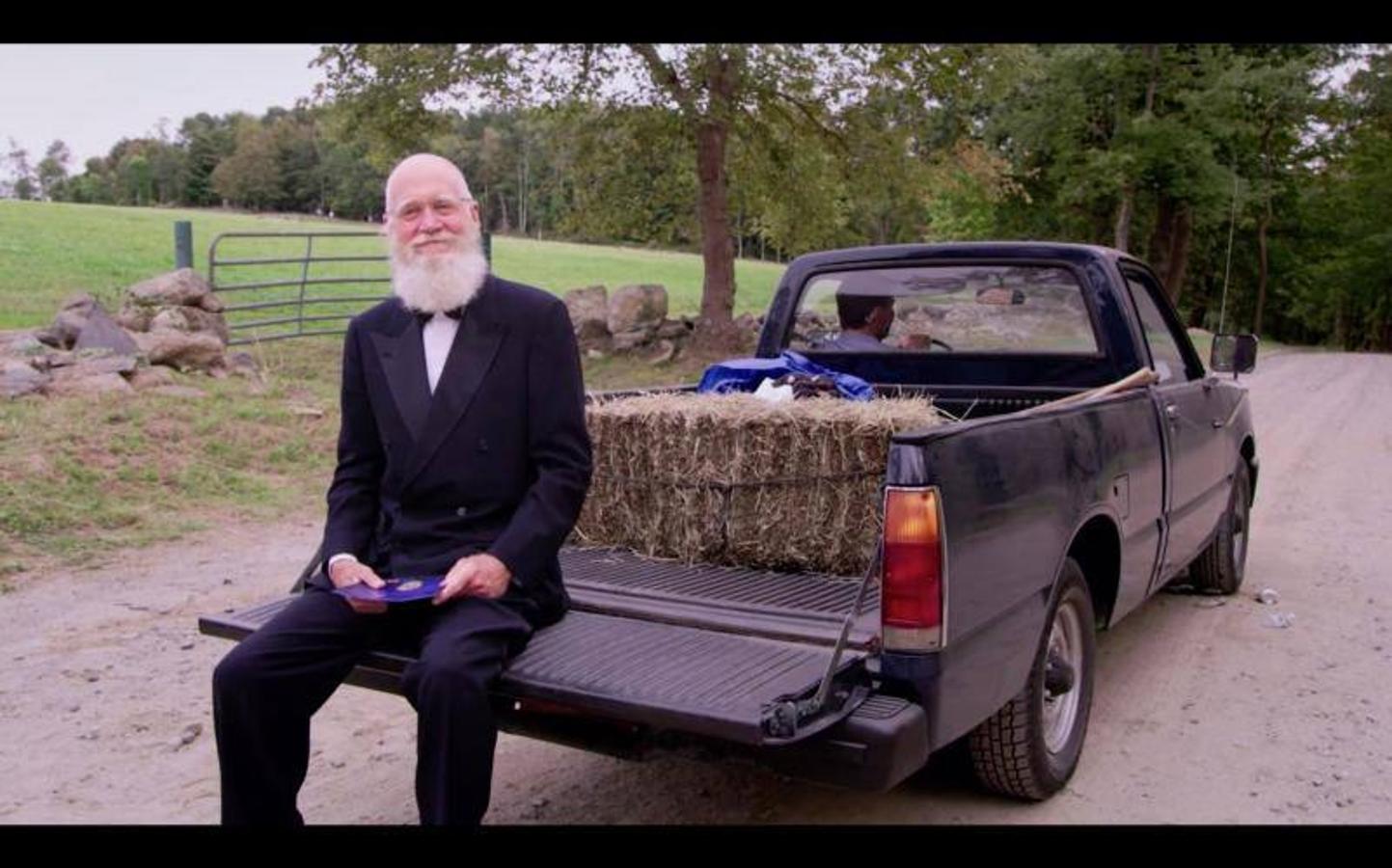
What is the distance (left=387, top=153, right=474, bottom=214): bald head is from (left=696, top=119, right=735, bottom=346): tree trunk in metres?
13.7

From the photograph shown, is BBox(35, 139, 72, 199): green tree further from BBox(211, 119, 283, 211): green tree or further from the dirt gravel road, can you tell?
the dirt gravel road

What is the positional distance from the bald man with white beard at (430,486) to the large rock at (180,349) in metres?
8.57

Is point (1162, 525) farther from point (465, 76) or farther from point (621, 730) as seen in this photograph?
point (465, 76)

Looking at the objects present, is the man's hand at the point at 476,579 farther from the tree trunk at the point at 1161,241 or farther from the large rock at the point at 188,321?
the tree trunk at the point at 1161,241

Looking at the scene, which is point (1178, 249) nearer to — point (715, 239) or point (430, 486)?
point (715, 239)

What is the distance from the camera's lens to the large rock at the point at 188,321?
39.7 ft

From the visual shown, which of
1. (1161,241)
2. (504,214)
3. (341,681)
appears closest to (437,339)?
(341,681)

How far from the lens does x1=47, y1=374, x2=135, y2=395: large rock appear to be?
9617 mm

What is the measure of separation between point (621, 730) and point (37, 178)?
106354 millimetres

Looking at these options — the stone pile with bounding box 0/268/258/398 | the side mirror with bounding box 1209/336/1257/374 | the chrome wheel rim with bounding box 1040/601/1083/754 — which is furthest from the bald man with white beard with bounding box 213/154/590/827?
the stone pile with bounding box 0/268/258/398

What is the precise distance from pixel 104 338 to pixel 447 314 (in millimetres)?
8755

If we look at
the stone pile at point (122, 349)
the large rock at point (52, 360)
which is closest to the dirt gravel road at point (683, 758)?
the stone pile at point (122, 349)

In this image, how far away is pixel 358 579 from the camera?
322 centimetres

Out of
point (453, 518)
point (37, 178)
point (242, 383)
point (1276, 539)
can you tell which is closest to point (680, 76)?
point (242, 383)
